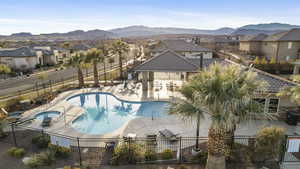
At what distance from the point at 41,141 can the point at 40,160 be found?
2.32 meters

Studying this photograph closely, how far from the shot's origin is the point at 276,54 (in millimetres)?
36844

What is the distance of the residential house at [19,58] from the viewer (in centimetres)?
3906

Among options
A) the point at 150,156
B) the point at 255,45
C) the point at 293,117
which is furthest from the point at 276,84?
the point at 255,45

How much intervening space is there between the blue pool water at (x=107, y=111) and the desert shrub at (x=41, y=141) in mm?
2806

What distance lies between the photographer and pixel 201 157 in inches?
346

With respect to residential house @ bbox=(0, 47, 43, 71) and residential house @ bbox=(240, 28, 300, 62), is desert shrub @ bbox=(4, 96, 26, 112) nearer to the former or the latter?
residential house @ bbox=(0, 47, 43, 71)

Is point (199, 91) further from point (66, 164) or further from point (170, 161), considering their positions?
point (66, 164)

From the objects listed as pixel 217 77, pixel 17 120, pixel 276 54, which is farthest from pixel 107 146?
pixel 276 54

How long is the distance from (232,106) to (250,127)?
26.9 feet

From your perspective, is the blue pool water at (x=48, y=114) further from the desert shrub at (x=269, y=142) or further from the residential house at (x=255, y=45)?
the residential house at (x=255, y=45)

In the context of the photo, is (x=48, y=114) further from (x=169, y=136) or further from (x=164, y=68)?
(x=164, y=68)

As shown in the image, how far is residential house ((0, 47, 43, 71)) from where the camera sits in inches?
1538

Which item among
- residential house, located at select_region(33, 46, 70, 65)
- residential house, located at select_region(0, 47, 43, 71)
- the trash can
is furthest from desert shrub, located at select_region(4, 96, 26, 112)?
residential house, located at select_region(33, 46, 70, 65)

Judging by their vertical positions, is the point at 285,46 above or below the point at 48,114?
above
